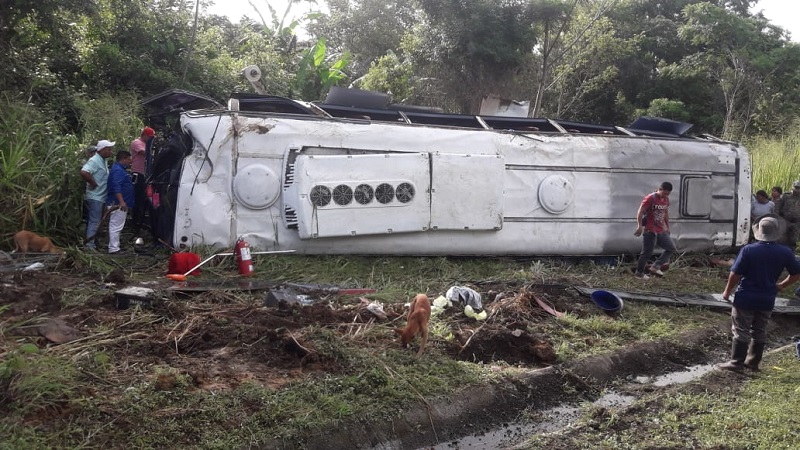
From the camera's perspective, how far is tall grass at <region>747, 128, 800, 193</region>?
551 inches

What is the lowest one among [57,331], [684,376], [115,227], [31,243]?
[684,376]

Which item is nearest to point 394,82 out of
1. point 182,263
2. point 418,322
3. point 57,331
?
point 182,263

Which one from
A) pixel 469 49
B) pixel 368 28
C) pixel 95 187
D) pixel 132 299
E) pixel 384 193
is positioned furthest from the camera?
pixel 368 28

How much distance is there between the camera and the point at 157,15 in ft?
45.6

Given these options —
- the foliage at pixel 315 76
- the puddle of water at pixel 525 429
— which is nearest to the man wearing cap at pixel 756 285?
the puddle of water at pixel 525 429

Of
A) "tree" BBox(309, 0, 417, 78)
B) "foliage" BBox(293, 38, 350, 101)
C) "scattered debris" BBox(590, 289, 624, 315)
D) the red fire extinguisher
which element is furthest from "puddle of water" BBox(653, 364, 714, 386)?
"tree" BBox(309, 0, 417, 78)

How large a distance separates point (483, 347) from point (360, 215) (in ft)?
10.6

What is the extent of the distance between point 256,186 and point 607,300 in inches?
171

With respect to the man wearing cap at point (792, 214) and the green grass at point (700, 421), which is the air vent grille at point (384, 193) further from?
the man wearing cap at point (792, 214)

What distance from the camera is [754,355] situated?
20.4ft

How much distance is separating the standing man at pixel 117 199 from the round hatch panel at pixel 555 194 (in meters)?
5.47

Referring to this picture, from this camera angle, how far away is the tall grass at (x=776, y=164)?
45.9 feet

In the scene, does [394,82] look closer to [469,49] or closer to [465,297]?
[469,49]

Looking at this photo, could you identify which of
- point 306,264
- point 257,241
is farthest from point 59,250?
point 306,264
